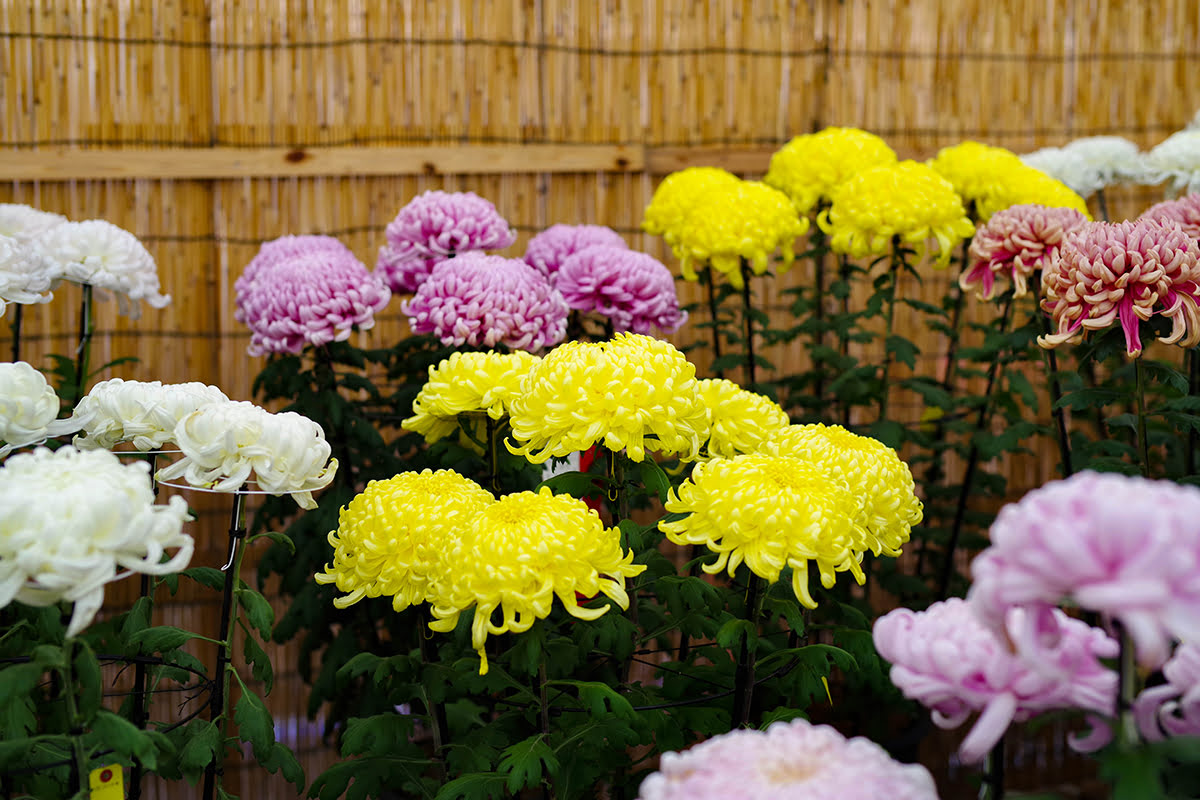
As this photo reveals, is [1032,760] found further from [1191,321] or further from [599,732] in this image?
[599,732]

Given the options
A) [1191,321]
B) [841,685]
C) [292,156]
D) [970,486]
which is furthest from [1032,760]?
[292,156]

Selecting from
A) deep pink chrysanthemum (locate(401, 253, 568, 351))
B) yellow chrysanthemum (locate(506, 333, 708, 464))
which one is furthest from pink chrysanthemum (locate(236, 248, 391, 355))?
yellow chrysanthemum (locate(506, 333, 708, 464))

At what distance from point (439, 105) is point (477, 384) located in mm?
1231

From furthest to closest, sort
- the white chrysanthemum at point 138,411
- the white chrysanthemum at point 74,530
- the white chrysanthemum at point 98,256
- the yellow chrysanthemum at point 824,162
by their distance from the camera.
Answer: the yellow chrysanthemum at point 824,162, the white chrysanthemum at point 98,256, the white chrysanthemum at point 138,411, the white chrysanthemum at point 74,530

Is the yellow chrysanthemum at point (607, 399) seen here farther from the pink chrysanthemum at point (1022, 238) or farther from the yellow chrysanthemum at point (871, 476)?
the pink chrysanthemum at point (1022, 238)

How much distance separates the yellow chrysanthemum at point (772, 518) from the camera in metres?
0.87

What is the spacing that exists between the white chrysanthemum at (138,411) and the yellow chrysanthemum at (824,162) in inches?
47.7

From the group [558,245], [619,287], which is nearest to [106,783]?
[619,287]

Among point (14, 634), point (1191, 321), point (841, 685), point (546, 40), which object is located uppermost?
point (546, 40)

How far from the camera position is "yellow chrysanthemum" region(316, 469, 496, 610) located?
0.97 meters

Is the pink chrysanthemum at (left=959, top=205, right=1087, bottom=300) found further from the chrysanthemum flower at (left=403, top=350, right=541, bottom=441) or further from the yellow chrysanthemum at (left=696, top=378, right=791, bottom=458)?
the chrysanthemum flower at (left=403, top=350, right=541, bottom=441)

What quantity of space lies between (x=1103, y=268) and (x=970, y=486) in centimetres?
94

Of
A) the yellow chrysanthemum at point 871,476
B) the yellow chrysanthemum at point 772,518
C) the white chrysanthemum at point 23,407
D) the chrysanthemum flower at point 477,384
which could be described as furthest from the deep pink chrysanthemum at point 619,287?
the white chrysanthemum at point 23,407

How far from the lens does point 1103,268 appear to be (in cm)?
113
